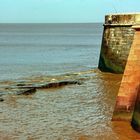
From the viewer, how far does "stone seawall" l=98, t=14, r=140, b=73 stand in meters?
23.6

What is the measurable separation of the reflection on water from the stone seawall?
3148 mm

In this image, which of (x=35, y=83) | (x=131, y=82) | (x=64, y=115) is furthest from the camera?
(x=35, y=83)

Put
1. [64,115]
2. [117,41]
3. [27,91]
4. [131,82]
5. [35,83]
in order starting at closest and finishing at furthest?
[131,82], [64,115], [27,91], [35,83], [117,41]

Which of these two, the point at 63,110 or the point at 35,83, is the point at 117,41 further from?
the point at 63,110

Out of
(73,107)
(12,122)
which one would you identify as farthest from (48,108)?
(12,122)

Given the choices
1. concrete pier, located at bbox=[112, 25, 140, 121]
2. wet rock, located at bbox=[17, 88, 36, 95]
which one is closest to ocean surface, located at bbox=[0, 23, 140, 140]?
wet rock, located at bbox=[17, 88, 36, 95]

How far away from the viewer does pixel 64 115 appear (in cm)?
1538

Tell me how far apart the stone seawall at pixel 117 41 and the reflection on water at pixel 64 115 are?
124 inches

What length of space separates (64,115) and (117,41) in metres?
9.98

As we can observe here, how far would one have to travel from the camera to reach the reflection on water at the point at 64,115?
13062 millimetres

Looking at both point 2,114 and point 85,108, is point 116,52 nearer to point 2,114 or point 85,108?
point 85,108

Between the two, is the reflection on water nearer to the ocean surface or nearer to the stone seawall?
the ocean surface

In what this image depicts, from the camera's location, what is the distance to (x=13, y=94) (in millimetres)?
19328

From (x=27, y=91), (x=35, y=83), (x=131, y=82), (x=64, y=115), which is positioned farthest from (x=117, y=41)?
(x=131, y=82)
